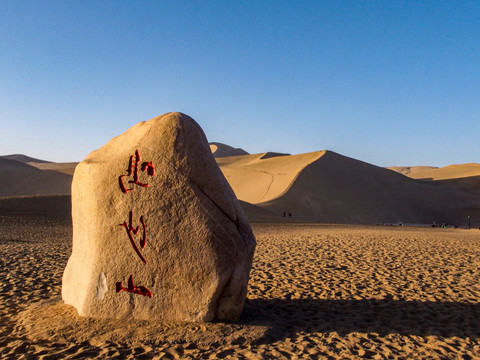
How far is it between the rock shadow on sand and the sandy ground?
0.02 metres

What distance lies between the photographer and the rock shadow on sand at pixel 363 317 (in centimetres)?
578

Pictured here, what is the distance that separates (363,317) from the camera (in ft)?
21.0

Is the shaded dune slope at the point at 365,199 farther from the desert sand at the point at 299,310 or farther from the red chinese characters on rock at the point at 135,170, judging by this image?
the red chinese characters on rock at the point at 135,170

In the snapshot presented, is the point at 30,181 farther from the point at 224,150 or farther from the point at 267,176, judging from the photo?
the point at 224,150

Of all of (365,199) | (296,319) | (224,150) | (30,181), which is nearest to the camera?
(296,319)

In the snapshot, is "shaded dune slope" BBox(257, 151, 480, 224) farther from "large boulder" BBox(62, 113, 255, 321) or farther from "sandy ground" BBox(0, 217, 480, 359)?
"large boulder" BBox(62, 113, 255, 321)

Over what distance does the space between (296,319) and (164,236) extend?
2.57 meters

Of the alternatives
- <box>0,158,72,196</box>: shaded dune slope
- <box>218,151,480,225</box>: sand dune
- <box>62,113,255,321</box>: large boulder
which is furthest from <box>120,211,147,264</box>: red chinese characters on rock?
<box>0,158,72,196</box>: shaded dune slope

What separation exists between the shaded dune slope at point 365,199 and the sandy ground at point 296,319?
86.4ft

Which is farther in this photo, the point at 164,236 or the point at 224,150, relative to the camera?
the point at 224,150

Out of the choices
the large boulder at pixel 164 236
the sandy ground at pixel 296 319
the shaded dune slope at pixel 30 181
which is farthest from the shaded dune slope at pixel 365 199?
the large boulder at pixel 164 236

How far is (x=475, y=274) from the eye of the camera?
33.0ft

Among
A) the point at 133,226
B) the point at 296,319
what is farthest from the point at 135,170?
the point at 296,319

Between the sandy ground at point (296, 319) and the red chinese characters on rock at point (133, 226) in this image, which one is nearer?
the sandy ground at point (296, 319)
